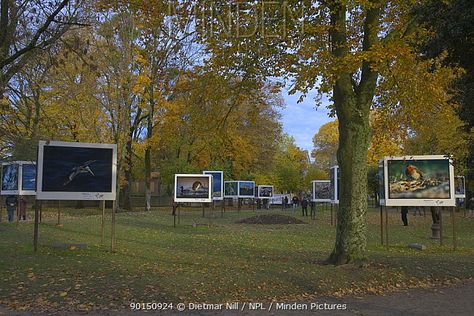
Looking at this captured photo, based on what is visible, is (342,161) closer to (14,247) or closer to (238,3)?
(238,3)

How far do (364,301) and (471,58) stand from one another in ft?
15.8

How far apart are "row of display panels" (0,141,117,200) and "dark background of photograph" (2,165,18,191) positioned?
15.2 metres

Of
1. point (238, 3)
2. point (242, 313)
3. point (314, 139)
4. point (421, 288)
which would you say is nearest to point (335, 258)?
point (421, 288)

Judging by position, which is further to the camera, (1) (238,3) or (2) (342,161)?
(2) (342,161)

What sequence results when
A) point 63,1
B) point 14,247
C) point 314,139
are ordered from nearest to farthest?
point 63,1 < point 14,247 < point 314,139

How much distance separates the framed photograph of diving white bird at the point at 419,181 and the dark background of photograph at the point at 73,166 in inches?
398

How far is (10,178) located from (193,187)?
35.3 feet

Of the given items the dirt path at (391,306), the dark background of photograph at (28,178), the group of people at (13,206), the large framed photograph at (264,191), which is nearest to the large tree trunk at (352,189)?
the dirt path at (391,306)

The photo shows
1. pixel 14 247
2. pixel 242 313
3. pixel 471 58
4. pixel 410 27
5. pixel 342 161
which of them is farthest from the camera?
pixel 14 247

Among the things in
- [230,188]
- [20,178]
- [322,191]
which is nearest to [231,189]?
[230,188]

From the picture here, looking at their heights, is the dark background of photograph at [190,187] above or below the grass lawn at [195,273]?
above

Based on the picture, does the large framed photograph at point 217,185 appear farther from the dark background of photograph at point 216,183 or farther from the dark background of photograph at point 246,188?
the dark background of photograph at point 246,188

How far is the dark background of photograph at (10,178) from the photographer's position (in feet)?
95.2

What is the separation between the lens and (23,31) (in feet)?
35.5
